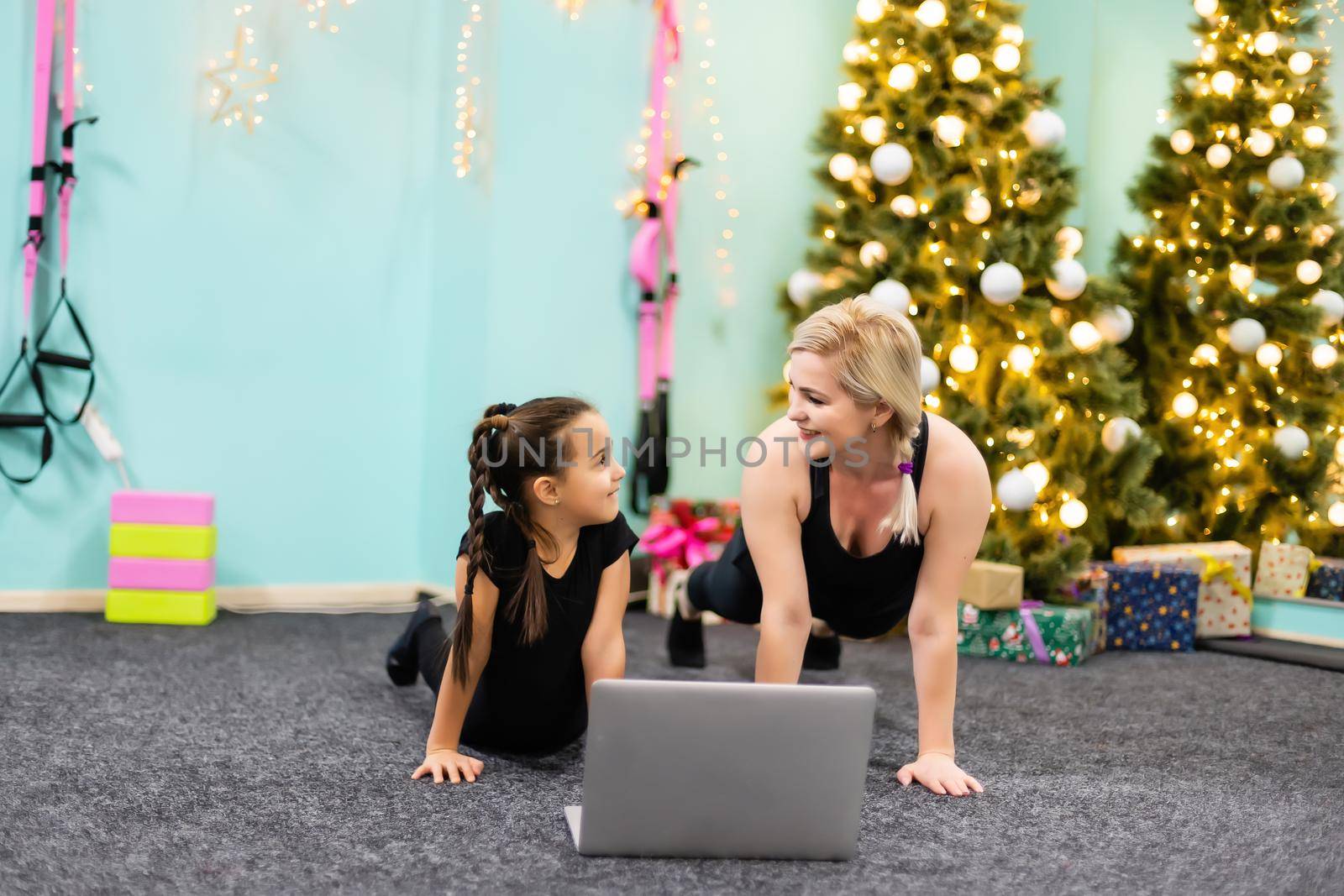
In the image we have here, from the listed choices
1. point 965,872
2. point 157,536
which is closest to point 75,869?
point 965,872

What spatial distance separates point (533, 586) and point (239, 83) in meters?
1.95

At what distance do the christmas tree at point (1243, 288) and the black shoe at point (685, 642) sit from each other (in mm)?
1562

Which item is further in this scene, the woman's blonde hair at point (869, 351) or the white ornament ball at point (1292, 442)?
the white ornament ball at point (1292, 442)

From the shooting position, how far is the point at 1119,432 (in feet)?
10.1

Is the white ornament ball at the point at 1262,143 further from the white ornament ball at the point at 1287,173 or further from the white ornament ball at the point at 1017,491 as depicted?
the white ornament ball at the point at 1017,491

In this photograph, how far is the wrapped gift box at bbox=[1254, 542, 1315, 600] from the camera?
316cm

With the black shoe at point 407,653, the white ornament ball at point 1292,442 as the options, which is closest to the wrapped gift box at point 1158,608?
the white ornament ball at point 1292,442

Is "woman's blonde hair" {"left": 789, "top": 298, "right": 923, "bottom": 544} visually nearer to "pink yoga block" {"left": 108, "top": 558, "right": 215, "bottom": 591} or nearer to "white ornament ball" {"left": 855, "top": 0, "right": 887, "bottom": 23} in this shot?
"pink yoga block" {"left": 108, "top": 558, "right": 215, "bottom": 591}

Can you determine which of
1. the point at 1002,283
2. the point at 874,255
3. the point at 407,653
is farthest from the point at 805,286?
the point at 407,653

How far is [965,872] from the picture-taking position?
1336 millimetres

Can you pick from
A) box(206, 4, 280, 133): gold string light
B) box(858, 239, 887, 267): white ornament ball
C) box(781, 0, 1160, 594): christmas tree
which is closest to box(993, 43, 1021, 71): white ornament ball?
box(781, 0, 1160, 594): christmas tree

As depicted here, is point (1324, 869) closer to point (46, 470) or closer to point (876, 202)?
point (876, 202)

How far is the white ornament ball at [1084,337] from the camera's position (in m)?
3.05

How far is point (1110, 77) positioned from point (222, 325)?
2.71 metres
